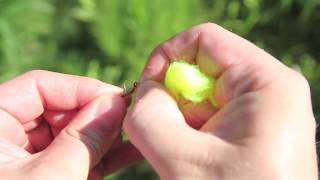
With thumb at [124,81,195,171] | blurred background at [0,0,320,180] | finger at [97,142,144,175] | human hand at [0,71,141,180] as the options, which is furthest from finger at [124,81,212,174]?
blurred background at [0,0,320,180]

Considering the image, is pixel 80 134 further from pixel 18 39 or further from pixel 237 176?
pixel 18 39

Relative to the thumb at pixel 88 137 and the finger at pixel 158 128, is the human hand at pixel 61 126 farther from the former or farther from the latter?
the finger at pixel 158 128

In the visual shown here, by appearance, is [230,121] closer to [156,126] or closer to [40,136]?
[156,126]

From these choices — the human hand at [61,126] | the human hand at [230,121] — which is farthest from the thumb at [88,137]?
the human hand at [230,121]

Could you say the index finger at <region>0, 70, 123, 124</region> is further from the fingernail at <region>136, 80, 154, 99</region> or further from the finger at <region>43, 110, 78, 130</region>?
the fingernail at <region>136, 80, 154, 99</region>

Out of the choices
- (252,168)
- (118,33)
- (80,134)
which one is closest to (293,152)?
(252,168)

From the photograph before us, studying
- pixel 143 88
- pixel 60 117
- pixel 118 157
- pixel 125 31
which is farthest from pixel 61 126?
pixel 125 31
